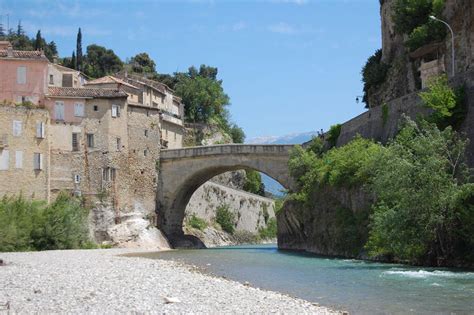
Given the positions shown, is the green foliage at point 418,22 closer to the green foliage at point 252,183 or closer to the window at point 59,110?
the window at point 59,110

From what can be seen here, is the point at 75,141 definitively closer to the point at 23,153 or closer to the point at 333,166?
the point at 23,153

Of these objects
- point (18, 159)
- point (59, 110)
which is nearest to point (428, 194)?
point (18, 159)

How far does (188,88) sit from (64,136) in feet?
147

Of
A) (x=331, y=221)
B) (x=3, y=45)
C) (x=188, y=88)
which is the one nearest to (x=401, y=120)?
(x=331, y=221)

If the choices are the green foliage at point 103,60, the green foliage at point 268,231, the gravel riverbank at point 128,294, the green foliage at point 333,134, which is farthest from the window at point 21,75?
the green foliage at point 103,60

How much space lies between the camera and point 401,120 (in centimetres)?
3978

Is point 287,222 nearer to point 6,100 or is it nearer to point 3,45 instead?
point 6,100

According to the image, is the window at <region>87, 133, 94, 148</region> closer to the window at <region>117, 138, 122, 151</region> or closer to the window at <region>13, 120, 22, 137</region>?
the window at <region>117, 138, 122, 151</region>

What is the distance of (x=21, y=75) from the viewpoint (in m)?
57.2


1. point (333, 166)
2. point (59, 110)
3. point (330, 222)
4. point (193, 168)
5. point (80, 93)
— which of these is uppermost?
point (80, 93)

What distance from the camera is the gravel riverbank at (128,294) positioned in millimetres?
16922

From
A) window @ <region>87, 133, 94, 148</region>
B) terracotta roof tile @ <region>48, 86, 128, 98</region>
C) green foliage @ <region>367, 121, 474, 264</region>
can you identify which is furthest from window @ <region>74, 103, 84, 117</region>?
green foliage @ <region>367, 121, 474, 264</region>

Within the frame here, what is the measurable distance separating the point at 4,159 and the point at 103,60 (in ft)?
238

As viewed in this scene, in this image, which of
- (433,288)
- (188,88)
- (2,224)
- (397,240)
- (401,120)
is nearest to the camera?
(433,288)
